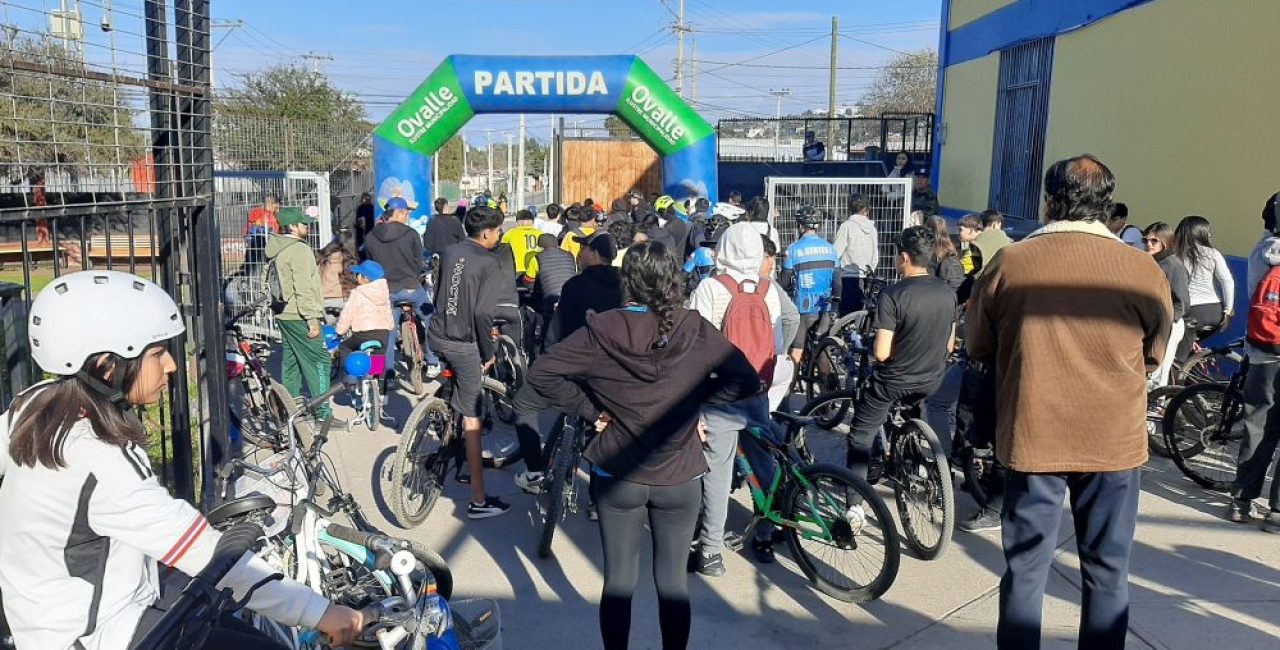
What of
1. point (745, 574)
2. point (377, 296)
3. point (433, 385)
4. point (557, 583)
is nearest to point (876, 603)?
point (745, 574)

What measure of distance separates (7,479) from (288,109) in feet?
97.6

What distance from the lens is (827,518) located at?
4.29 metres

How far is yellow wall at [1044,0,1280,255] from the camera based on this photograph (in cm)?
801

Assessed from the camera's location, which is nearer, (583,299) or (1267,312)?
(1267,312)

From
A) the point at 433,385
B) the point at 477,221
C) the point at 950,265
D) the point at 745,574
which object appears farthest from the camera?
the point at 433,385

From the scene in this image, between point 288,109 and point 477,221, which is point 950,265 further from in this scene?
point 288,109

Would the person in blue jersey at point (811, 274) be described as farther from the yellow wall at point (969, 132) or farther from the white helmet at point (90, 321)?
the yellow wall at point (969, 132)

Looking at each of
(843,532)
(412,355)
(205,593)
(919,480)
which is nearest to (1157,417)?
(919,480)

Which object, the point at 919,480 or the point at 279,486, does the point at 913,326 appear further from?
the point at 279,486

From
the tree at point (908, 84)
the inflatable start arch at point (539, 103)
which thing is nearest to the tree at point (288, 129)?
the inflatable start arch at point (539, 103)

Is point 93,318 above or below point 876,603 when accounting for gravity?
above

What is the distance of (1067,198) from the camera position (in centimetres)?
292

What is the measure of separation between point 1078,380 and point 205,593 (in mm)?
2581

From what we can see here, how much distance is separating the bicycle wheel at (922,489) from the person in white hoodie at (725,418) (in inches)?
32.5
